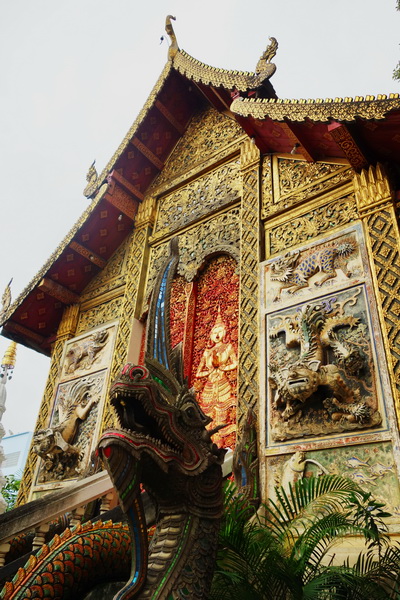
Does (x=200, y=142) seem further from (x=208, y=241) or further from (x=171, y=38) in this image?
(x=208, y=241)

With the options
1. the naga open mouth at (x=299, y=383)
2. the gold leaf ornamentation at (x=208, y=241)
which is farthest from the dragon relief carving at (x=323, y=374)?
the gold leaf ornamentation at (x=208, y=241)

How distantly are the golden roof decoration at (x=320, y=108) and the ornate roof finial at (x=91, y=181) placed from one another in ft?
9.49

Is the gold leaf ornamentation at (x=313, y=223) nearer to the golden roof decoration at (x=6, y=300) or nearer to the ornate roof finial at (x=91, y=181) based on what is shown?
the ornate roof finial at (x=91, y=181)

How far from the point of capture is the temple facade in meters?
3.94

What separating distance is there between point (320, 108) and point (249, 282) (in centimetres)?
180

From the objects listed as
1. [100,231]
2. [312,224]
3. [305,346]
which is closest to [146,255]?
[100,231]

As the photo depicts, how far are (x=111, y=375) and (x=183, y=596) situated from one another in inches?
183

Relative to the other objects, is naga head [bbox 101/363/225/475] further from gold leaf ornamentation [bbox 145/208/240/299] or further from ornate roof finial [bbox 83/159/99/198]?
ornate roof finial [bbox 83/159/99/198]

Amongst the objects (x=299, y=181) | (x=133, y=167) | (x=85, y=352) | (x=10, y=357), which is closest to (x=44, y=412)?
(x=85, y=352)

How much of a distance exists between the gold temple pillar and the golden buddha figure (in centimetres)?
269

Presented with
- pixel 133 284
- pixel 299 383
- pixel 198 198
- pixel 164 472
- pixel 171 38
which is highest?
pixel 171 38

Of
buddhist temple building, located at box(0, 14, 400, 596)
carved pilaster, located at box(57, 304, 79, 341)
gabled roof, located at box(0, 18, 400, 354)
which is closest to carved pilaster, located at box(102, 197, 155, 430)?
buddhist temple building, located at box(0, 14, 400, 596)

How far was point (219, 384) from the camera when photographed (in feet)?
17.4

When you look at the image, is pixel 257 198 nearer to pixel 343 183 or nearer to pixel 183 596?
pixel 343 183
